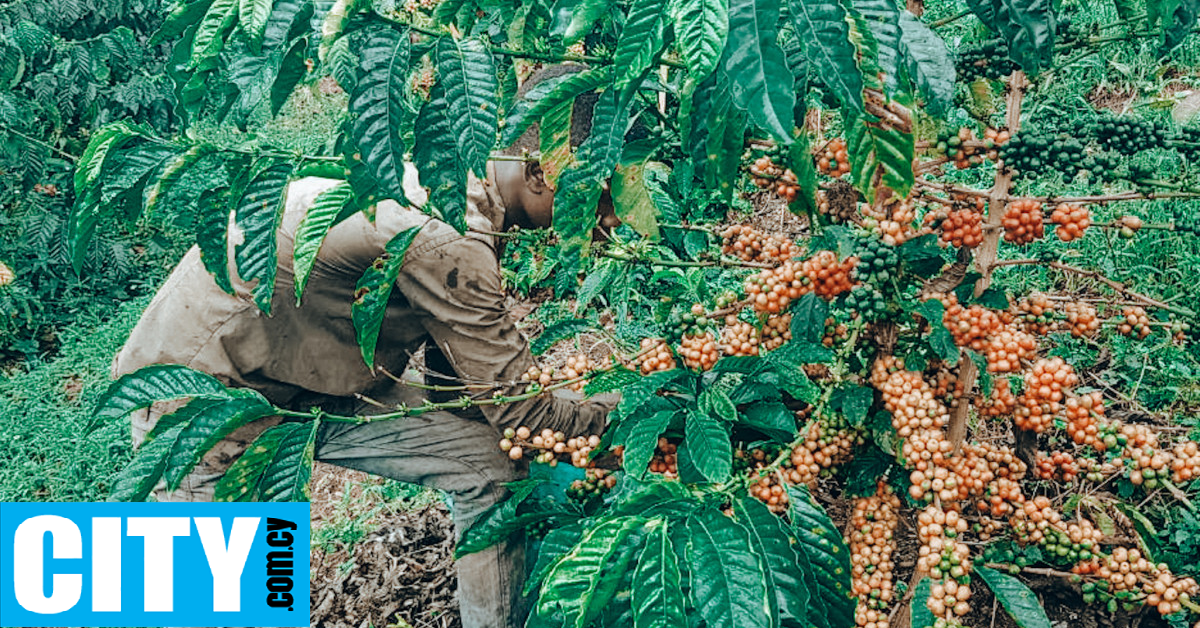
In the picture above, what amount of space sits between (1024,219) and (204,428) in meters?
1.25

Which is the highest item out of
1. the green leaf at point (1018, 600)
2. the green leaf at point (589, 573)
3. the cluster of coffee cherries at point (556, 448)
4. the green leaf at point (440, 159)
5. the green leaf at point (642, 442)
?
the green leaf at point (440, 159)

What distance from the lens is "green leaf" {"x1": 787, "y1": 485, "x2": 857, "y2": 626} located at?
4.18 ft

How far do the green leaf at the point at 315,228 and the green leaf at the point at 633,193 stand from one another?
1.31 ft

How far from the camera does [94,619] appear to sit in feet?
7.56

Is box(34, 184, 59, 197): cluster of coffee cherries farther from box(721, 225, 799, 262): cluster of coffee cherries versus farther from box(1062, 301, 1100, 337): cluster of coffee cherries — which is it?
box(1062, 301, 1100, 337): cluster of coffee cherries

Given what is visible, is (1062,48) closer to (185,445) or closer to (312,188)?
(185,445)

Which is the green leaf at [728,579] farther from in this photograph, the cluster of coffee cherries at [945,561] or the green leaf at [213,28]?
the green leaf at [213,28]

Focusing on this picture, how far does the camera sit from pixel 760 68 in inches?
31.9

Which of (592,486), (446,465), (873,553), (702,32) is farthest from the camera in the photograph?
(446,465)

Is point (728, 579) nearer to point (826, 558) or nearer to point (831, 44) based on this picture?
point (826, 558)

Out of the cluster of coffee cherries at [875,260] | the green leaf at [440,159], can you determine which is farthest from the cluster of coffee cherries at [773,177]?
the green leaf at [440,159]

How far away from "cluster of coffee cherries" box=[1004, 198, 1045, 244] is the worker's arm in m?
1.01

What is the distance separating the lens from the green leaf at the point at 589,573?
3.29 ft

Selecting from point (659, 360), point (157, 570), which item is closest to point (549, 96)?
point (659, 360)
